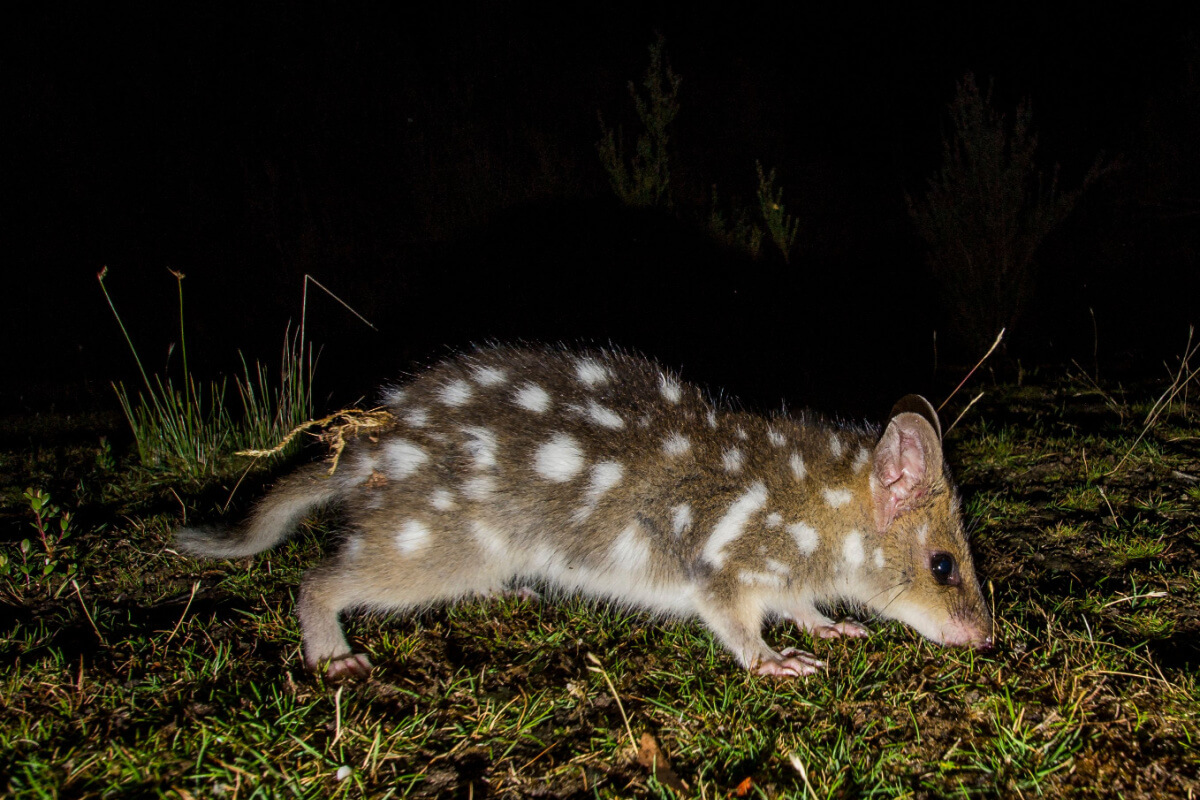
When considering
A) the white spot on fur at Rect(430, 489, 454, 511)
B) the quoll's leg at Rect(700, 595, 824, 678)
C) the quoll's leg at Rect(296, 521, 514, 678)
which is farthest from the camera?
the white spot on fur at Rect(430, 489, 454, 511)

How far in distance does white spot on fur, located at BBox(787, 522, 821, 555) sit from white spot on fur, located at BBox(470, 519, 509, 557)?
1135 millimetres

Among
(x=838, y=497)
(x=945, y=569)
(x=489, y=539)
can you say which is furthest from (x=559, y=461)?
(x=945, y=569)

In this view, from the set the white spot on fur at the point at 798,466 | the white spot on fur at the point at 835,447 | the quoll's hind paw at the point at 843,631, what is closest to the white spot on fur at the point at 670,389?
the white spot on fur at the point at 798,466

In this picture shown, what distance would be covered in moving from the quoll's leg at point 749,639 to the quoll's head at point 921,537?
17.5 inches

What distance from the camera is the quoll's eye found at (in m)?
2.80

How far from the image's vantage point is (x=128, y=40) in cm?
1110

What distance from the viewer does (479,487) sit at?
2.91 meters

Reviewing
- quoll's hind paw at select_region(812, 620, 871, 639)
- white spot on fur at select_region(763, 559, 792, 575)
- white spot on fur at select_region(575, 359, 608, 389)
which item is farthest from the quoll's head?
white spot on fur at select_region(575, 359, 608, 389)

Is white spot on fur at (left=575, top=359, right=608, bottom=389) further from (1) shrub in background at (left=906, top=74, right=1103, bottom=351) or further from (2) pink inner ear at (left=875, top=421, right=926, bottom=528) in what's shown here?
(1) shrub in background at (left=906, top=74, right=1103, bottom=351)

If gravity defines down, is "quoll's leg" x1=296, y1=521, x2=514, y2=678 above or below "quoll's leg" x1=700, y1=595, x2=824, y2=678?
above

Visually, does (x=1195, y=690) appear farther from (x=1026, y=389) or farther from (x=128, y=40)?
(x=128, y=40)

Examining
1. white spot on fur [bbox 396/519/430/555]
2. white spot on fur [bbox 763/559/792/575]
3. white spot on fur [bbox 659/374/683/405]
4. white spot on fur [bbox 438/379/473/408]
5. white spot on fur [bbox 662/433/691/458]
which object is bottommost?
white spot on fur [bbox 763/559/792/575]

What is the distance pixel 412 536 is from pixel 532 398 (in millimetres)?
727

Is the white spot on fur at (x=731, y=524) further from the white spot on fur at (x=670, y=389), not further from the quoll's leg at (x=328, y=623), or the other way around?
the quoll's leg at (x=328, y=623)
